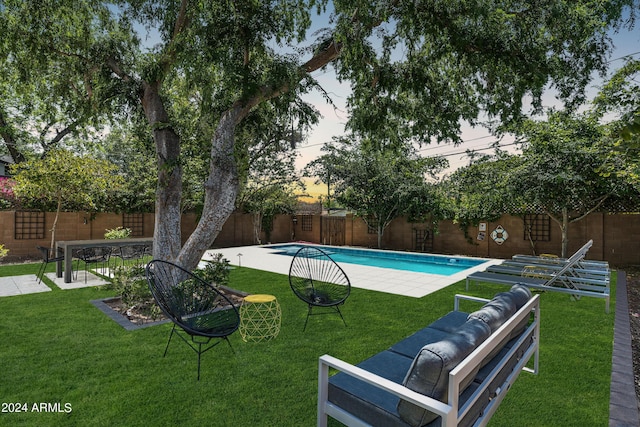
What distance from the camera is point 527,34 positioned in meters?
4.52

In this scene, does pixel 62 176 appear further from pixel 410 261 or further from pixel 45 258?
pixel 410 261

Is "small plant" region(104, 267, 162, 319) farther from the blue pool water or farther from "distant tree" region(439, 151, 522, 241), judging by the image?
"distant tree" region(439, 151, 522, 241)

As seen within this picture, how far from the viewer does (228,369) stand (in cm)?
323

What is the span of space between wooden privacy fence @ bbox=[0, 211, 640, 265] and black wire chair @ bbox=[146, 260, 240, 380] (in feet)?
31.8

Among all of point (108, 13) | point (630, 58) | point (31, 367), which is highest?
point (108, 13)

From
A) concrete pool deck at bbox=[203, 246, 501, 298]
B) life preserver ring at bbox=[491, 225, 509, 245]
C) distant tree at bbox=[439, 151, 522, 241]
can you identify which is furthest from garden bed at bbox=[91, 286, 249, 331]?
life preserver ring at bbox=[491, 225, 509, 245]

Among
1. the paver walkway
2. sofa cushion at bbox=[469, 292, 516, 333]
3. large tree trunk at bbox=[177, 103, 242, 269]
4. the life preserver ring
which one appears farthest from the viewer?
the life preserver ring

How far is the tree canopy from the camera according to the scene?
4.44 m

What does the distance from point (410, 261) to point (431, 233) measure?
8.40ft

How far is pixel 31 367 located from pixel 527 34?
268 inches

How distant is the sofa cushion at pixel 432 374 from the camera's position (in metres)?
Answer: 1.67

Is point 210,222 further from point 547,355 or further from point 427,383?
point 547,355

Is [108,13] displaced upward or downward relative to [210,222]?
upward

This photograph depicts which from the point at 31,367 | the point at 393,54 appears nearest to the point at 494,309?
the point at 31,367
